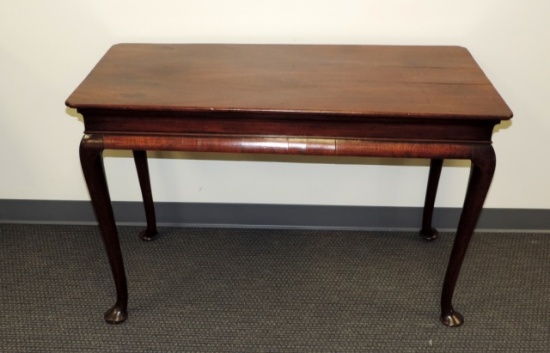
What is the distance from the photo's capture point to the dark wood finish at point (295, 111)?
1.27 metres

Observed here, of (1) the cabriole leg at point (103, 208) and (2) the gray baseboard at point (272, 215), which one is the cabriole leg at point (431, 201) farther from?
(1) the cabriole leg at point (103, 208)

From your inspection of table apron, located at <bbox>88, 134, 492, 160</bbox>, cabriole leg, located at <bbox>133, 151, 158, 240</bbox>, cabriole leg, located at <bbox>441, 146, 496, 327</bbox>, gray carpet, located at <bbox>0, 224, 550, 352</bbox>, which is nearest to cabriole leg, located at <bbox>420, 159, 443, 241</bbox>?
gray carpet, located at <bbox>0, 224, 550, 352</bbox>

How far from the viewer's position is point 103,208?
58.6 inches

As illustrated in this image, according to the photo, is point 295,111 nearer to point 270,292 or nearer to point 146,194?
point 270,292

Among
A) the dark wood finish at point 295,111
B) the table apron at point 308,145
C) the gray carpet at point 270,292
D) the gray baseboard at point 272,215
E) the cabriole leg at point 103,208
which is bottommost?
the gray carpet at point 270,292

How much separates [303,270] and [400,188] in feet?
1.65

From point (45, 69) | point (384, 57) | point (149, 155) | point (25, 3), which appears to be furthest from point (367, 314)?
point (25, 3)

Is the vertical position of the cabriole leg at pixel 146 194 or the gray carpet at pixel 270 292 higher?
the cabriole leg at pixel 146 194

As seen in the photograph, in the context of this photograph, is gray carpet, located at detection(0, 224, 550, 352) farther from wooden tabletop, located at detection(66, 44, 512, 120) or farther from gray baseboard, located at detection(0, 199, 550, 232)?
wooden tabletop, located at detection(66, 44, 512, 120)

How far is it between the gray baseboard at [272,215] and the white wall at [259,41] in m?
0.04

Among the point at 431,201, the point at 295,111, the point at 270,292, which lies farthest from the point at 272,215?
the point at 295,111

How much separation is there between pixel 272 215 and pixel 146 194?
51 centimetres

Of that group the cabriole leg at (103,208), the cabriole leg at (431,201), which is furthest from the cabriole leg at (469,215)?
the cabriole leg at (103,208)

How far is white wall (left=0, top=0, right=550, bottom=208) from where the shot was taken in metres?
1.68
